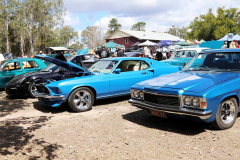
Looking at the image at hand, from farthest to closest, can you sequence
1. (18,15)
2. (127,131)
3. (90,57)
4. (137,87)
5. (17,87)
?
1. (18,15)
2. (90,57)
3. (17,87)
4. (137,87)
5. (127,131)

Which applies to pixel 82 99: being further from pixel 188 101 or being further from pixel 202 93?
pixel 202 93

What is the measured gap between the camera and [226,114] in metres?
4.38

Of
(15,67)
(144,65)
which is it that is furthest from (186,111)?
(15,67)

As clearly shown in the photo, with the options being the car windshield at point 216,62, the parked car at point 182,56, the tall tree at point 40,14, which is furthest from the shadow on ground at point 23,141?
the tall tree at point 40,14

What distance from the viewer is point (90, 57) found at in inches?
600

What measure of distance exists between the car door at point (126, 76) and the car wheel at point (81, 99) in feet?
2.46

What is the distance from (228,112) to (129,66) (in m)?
3.54

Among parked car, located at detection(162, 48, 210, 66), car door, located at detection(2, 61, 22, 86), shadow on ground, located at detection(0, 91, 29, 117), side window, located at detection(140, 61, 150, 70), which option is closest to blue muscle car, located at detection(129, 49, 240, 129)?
side window, located at detection(140, 61, 150, 70)

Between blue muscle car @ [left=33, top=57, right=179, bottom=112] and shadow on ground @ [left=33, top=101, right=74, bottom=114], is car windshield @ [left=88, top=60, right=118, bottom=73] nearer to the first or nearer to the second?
blue muscle car @ [left=33, top=57, right=179, bottom=112]

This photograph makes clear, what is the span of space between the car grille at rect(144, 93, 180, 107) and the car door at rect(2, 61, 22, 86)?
24.1ft

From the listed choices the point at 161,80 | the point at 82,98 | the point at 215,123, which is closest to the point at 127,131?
the point at 161,80

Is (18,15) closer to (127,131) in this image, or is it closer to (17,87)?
(17,87)

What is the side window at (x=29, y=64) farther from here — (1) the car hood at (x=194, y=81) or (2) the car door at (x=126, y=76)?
(1) the car hood at (x=194, y=81)

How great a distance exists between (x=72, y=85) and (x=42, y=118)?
1.19m
